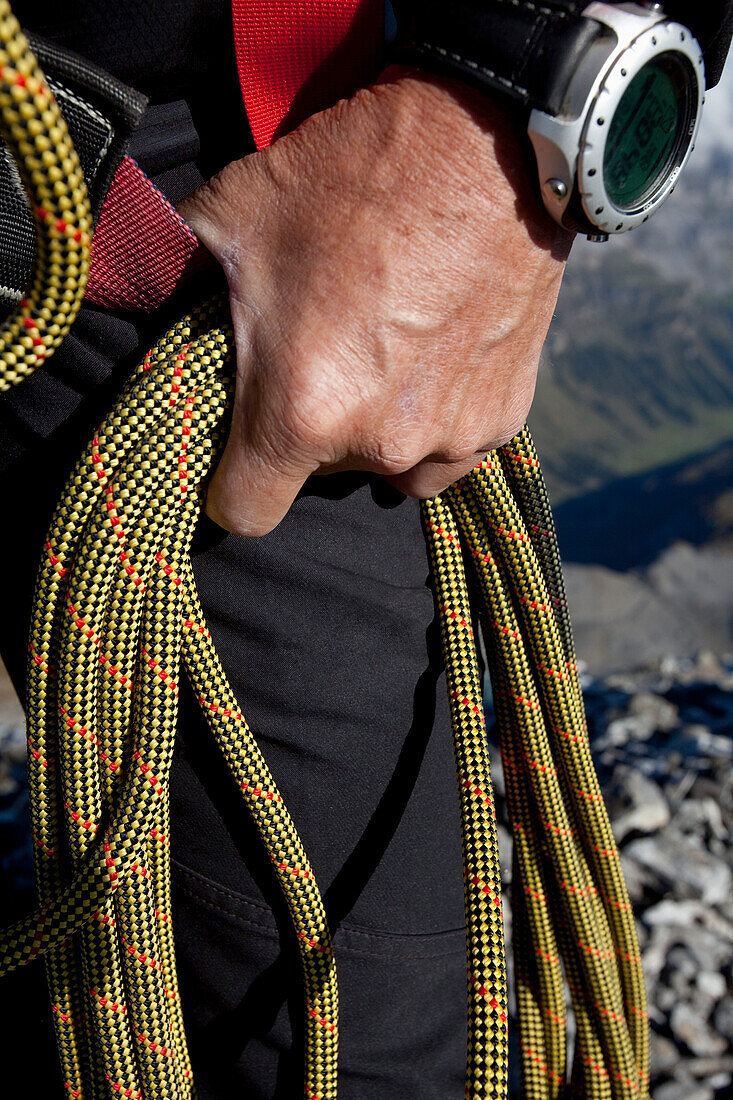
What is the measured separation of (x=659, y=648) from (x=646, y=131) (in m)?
24.4

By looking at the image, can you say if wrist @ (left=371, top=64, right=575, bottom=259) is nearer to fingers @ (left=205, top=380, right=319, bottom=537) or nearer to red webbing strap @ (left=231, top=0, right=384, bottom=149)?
red webbing strap @ (left=231, top=0, right=384, bottom=149)

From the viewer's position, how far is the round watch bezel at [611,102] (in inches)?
20.6

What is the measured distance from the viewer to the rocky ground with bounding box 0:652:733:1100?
1.57 meters

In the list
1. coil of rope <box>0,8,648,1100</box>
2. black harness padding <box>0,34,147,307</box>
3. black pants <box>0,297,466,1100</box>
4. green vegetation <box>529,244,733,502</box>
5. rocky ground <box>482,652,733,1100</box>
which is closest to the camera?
black harness padding <box>0,34,147,307</box>

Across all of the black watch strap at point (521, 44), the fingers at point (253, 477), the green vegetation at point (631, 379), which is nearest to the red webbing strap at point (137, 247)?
the fingers at point (253, 477)

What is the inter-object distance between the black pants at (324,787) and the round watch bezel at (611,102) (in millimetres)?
314

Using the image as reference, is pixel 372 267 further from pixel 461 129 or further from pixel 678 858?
pixel 678 858

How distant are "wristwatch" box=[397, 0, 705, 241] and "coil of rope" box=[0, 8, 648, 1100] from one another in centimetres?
23

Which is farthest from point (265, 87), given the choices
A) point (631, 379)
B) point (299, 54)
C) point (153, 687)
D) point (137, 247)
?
point (631, 379)

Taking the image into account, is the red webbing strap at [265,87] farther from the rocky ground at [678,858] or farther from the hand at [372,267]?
the rocky ground at [678,858]

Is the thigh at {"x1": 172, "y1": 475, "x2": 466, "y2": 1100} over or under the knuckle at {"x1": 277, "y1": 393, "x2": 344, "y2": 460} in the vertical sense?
under

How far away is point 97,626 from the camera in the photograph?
0.67 m

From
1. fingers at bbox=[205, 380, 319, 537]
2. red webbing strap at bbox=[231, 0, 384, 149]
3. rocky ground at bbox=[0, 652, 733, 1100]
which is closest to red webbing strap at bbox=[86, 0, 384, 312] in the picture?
red webbing strap at bbox=[231, 0, 384, 149]

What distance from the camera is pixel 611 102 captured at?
0.53 m
